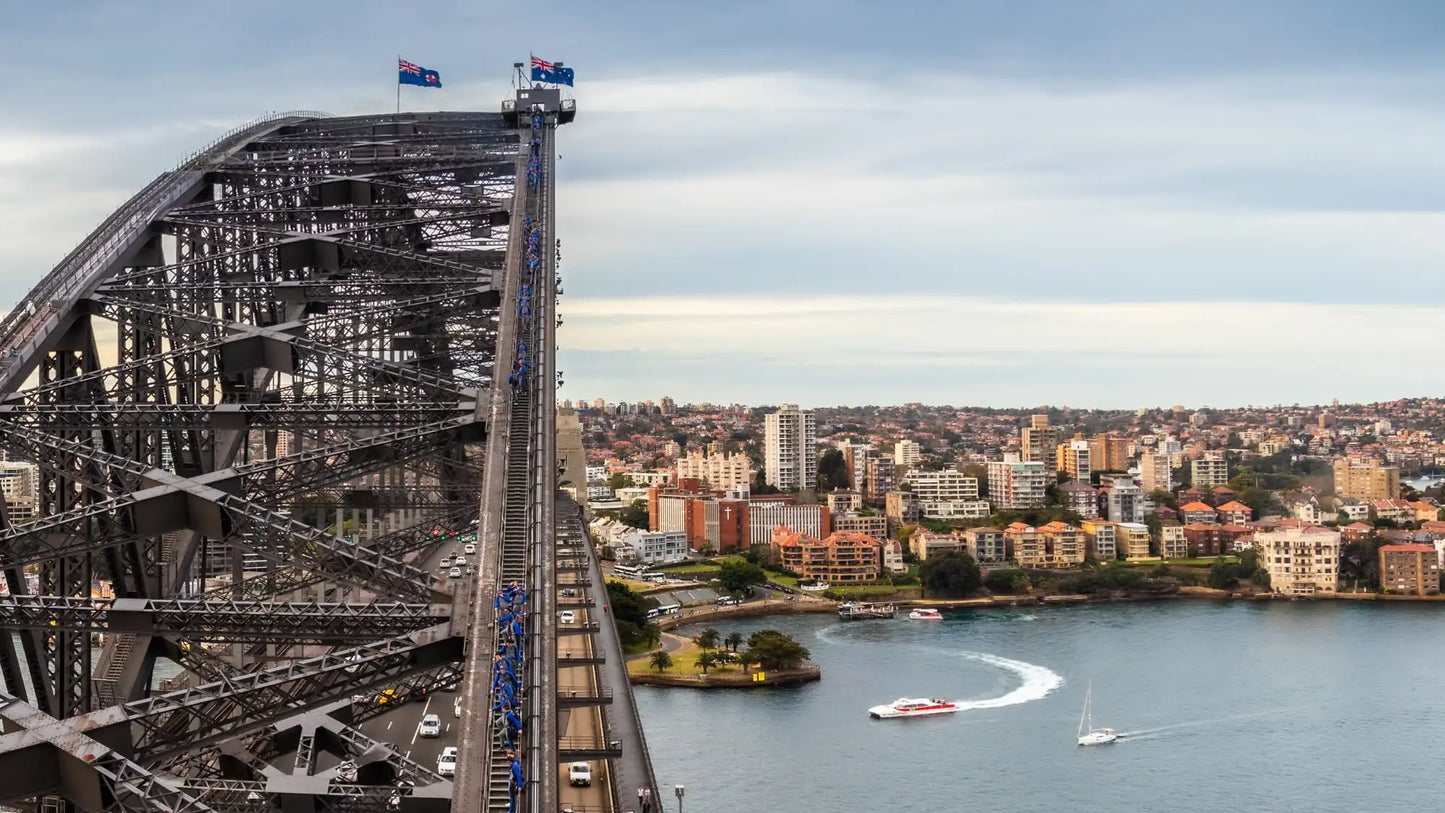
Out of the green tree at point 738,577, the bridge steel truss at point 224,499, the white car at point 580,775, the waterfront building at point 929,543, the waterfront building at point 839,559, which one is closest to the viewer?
the bridge steel truss at point 224,499

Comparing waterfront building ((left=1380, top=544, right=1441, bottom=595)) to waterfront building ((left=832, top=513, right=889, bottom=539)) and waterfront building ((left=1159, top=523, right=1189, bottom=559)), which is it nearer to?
waterfront building ((left=1159, top=523, right=1189, bottom=559))

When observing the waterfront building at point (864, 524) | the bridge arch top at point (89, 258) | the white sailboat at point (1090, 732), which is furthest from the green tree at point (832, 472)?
the bridge arch top at point (89, 258)

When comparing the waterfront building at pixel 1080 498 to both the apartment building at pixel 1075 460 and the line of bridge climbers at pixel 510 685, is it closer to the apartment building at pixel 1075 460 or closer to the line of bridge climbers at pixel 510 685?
the apartment building at pixel 1075 460

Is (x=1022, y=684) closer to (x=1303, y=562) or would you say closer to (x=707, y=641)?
(x=707, y=641)

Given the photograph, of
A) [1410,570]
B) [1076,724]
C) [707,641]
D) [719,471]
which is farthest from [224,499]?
[719,471]

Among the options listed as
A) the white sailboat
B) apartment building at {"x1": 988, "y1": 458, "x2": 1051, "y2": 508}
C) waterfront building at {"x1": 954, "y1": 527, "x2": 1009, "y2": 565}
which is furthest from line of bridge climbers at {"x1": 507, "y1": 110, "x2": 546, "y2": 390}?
apartment building at {"x1": 988, "y1": 458, "x2": 1051, "y2": 508}

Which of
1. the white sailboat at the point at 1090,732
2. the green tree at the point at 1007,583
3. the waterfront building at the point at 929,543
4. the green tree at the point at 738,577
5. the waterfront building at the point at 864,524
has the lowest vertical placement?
the white sailboat at the point at 1090,732
